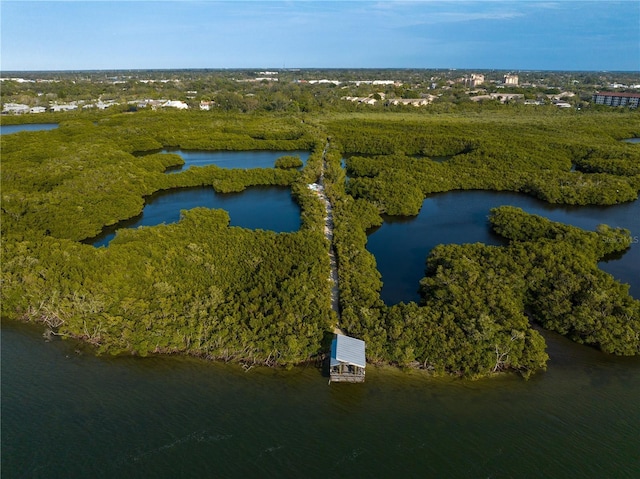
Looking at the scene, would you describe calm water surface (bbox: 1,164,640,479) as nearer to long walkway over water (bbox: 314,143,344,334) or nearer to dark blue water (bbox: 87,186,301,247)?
long walkway over water (bbox: 314,143,344,334)

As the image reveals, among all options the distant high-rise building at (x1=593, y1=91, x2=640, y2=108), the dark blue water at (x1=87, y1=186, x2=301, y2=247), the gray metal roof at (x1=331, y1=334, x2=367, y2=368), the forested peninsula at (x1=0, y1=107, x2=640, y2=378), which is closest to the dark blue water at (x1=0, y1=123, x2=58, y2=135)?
the forested peninsula at (x1=0, y1=107, x2=640, y2=378)

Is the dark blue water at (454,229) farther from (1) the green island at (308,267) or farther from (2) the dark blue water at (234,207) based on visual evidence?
(2) the dark blue water at (234,207)

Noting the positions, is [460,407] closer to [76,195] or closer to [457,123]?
[76,195]

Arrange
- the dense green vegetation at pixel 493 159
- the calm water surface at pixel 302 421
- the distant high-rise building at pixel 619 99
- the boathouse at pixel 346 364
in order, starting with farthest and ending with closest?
the distant high-rise building at pixel 619 99
the dense green vegetation at pixel 493 159
the boathouse at pixel 346 364
the calm water surface at pixel 302 421

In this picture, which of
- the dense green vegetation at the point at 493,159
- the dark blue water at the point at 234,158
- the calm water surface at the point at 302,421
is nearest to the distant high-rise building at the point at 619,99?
the dense green vegetation at the point at 493,159

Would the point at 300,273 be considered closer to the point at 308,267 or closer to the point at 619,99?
the point at 308,267

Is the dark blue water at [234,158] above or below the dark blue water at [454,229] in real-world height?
above
